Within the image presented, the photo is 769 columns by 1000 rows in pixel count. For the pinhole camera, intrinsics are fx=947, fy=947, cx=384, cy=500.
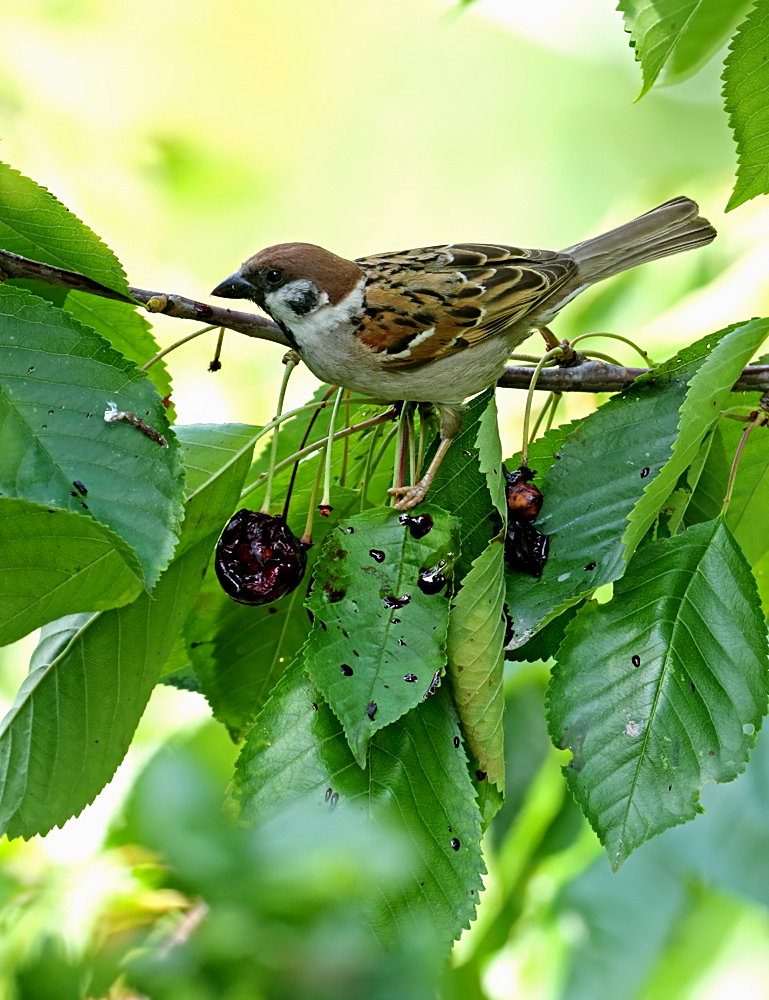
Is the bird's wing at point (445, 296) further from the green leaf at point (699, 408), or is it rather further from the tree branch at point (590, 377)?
the green leaf at point (699, 408)

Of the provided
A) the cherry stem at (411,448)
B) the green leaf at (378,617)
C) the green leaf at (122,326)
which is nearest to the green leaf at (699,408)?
the green leaf at (378,617)

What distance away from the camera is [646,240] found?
8.71ft

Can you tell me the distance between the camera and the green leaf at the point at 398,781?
4.78ft

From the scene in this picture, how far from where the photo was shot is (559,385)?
1.98 meters

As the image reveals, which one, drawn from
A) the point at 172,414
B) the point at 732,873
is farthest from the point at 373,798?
the point at 732,873

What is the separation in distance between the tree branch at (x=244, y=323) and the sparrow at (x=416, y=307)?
0.12 metres

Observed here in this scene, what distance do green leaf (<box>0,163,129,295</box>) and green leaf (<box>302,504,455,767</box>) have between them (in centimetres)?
61

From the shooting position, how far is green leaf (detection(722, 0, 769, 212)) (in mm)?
1555

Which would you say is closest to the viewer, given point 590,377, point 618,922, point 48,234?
point 48,234

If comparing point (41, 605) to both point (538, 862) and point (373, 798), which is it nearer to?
point (373, 798)

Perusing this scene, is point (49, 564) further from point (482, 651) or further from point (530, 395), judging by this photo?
point (530, 395)

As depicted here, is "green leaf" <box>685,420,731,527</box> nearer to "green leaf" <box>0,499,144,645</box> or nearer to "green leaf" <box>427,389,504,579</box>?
"green leaf" <box>427,389,504,579</box>

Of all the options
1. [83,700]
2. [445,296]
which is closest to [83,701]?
[83,700]

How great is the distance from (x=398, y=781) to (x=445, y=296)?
51.0 inches
